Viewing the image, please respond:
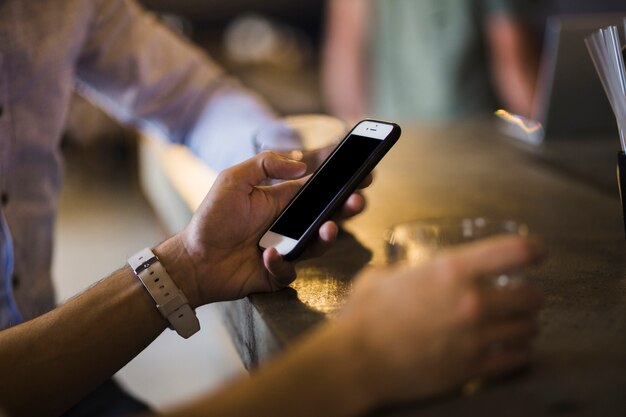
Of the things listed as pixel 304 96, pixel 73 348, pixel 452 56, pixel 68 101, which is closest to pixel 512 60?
pixel 452 56

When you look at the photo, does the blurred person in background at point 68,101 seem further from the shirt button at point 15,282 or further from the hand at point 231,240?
the hand at point 231,240

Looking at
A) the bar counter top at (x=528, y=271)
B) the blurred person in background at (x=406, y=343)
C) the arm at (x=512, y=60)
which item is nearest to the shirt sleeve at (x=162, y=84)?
the bar counter top at (x=528, y=271)

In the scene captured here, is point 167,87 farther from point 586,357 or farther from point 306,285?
point 586,357

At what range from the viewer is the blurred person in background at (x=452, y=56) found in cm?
248

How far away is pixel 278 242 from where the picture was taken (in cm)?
83

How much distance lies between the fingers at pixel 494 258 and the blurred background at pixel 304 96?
114cm

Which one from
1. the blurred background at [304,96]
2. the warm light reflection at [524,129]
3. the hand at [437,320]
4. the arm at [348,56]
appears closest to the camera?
the hand at [437,320]

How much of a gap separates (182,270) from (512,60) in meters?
1.91

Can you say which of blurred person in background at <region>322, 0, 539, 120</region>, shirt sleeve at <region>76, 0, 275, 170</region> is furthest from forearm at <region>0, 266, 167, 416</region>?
blurred person in background at <region>322, 0, 539, 120</region>

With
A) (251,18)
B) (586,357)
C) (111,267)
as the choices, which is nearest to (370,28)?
(111,267)

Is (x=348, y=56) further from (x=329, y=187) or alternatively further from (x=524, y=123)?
(x=329, y=187)

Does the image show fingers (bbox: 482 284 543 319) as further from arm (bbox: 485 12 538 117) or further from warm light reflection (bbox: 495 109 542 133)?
arm (bbox: 485 12 538 117)

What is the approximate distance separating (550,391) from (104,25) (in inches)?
44.2

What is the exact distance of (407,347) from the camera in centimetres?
54
